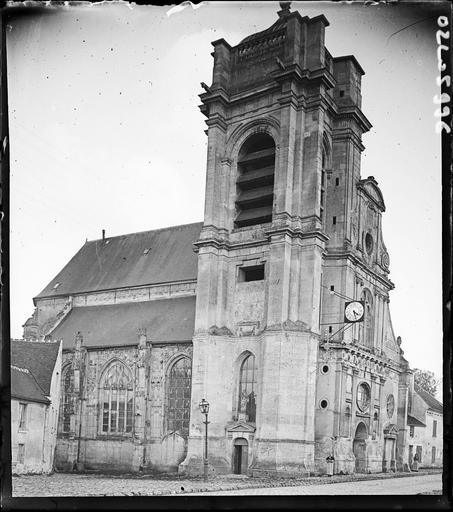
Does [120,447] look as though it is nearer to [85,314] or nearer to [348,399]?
[85,314]

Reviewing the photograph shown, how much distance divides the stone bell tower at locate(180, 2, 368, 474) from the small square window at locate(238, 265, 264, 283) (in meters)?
0.04

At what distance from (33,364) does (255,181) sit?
29.7 ft

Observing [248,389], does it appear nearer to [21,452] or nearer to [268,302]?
[268,302]

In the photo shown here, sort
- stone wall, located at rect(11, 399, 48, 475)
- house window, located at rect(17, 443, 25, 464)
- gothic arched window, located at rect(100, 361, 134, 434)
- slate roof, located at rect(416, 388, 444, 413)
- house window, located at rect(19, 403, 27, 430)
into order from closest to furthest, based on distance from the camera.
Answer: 1. slate roof, located at rect(416, 388, 444, 413)
2. house window, located at rect(17, 443, 25, 464)
3. stone wall, located at rect(11, 399, 48, 475)
4. house window, located at rect(19, 403, 27, 430)
5. gothic arched window, located at rect(100, 361, 134, 434)

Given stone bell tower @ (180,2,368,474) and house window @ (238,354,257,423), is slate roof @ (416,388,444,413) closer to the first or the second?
stone bell tower @ (180,2,368,474)

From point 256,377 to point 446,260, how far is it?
14139 millimetres

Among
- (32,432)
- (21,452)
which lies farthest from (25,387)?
(32,432)

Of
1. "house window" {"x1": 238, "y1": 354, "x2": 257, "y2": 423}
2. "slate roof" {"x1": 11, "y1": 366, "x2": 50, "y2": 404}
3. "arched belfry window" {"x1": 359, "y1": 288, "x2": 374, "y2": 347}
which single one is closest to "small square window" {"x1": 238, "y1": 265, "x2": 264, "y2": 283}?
"house window" {"x1": 238, "y1": 354, "x2": 257, "y2": 423}

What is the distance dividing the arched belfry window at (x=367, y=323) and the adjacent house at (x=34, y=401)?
919cm

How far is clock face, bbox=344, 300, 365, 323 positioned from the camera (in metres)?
20.1

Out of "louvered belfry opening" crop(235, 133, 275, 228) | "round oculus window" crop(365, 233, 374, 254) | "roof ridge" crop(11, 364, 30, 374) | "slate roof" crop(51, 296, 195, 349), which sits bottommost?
"roof ridge" crop(11, 364, 30, 374)

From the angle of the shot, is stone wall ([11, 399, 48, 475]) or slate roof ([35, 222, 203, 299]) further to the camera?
slate roof ([35, 222, 203, 299])

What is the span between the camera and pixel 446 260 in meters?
6.86

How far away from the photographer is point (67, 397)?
2512 cm
